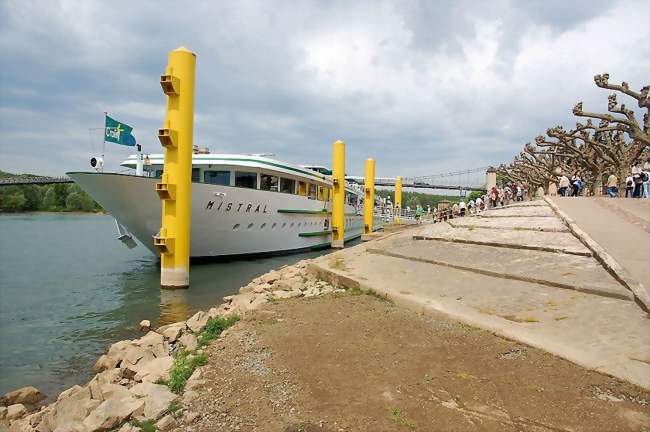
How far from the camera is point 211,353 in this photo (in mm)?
4969

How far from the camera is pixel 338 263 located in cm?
1051

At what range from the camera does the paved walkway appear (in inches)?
296

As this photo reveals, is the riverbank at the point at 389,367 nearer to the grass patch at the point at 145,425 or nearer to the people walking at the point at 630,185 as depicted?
the grass patch at the point at 145,425

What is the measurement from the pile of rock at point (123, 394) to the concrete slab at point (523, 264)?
287 centimetres

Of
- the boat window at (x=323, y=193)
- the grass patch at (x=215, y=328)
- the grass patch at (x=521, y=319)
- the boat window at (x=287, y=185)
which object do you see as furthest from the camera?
the boat window at (x=323, y=193)

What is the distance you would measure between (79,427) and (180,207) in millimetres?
10071

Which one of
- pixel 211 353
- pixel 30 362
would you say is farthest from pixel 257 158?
pixel 211 353

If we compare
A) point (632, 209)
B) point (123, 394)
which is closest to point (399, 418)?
point (123, 394)

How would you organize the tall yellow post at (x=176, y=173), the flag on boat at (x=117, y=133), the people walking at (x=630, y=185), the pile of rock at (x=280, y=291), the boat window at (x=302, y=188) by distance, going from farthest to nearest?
the boat window at (x=302, y=188) < the people walking at (x=630, y=185) < the flag on boat at (x=117, y=133) < the tall yellow post at (x=176, y=173) < the pile of rock at (x=280, y=291)

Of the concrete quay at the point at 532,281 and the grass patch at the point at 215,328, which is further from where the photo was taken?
the grass patch at the point at 215,328

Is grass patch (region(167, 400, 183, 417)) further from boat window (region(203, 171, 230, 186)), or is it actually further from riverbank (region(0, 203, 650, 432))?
boat window (region(203, 171, 230, 186))

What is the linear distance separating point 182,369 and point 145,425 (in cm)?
113

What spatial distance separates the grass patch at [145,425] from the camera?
3.32 meters

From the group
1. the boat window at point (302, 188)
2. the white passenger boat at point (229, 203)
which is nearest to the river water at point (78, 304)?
the white passenger boat at point (229, 203)
